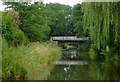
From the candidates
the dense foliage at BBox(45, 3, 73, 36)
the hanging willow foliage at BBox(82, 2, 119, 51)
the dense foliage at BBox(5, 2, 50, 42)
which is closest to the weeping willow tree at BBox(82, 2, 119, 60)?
the hanging willow foliage at BBox(82, 2, 119, 51)

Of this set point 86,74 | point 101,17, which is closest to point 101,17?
point 101,17

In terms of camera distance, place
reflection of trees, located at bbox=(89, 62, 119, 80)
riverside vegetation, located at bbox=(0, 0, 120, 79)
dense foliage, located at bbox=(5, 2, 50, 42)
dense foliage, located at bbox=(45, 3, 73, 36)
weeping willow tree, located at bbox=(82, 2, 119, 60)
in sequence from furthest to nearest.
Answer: dense foliage, located at bbox=(45, 3, 73, 36)
dense foliage, located at bbox=(5, 2, 50, 42)
weeping willow tree, located at bbox=(82, 2, 119, 60)
reflection of trees, located at bbox=(89, 62, 119, 80)
riverside vegetation, located at bbox=(0, 0, 120, 79)

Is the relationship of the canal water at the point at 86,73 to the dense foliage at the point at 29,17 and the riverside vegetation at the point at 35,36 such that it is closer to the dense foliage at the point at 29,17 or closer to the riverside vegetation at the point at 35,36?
the riverside vegetation at the point at 35,36

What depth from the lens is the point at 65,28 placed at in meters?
33.2

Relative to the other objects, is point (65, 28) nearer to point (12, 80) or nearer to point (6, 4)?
point (6, 4)

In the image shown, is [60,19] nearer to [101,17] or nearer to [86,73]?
[101,17]

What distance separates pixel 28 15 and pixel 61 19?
753 inches

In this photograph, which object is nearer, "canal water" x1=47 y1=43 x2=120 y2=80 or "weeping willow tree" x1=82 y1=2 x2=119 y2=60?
"canal water" x1=47 y1=43 x2=120 y2=80

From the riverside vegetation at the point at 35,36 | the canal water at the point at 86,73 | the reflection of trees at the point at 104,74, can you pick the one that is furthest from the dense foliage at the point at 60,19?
the reflection of trees at the point at 104,74

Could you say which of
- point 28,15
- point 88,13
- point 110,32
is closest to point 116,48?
point 110,32

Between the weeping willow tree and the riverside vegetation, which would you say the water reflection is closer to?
the riverside vegetation

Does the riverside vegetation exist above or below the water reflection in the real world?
above

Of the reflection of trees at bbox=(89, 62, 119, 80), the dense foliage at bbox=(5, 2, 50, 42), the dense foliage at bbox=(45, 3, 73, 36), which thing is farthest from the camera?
the dense foliage at bbox=(45, 3, 73, 36)

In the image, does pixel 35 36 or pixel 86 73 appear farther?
pixel 35 36
